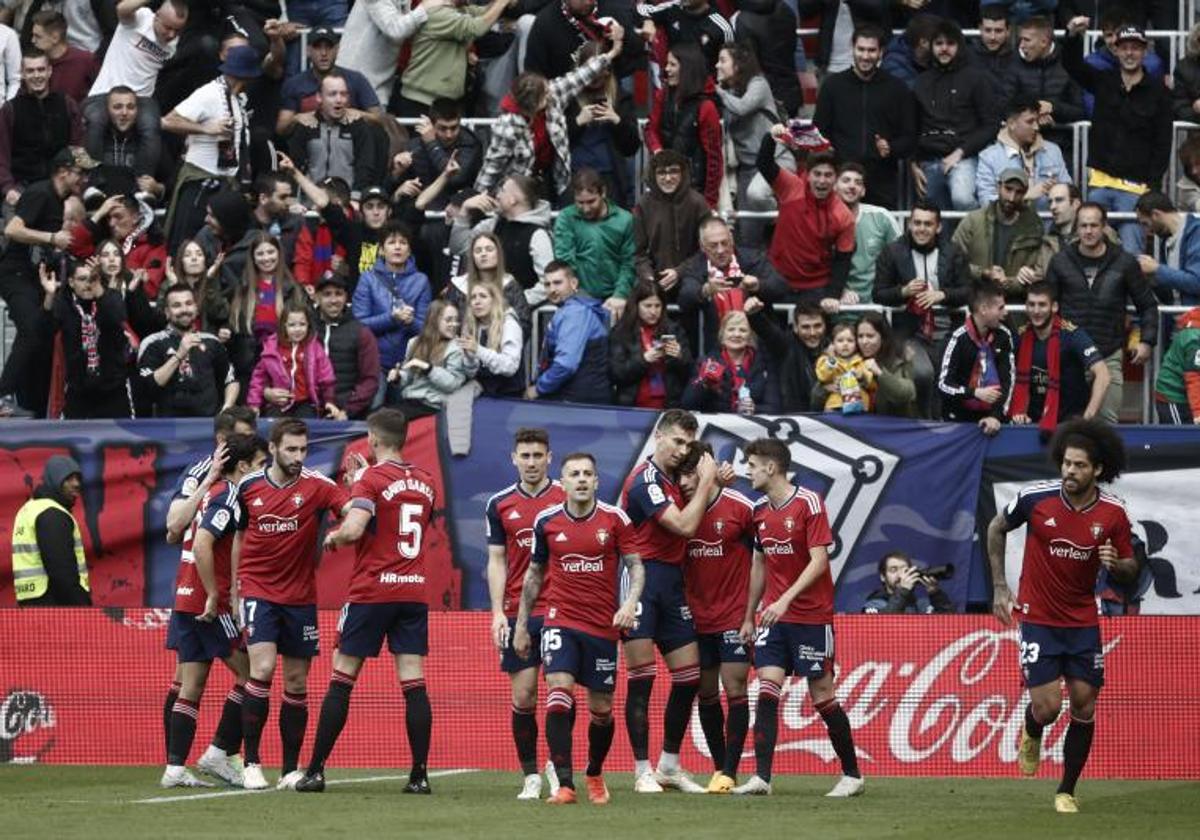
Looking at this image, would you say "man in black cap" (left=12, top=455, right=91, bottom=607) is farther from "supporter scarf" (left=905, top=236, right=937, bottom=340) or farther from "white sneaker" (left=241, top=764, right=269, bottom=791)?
"supporter scarf" (left=905, top=236, right=937, bottom=340)

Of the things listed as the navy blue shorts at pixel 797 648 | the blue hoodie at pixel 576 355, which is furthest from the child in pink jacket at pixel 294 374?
the navy blue shorts at pixel 797 648

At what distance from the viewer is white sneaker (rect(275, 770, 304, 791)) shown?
1466cm

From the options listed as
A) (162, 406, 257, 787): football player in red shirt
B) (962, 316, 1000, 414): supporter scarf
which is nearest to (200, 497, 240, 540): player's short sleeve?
(162, 406, 257, 787): football player in red shirt

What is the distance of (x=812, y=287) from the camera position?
20.6 metres

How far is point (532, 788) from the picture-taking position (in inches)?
563

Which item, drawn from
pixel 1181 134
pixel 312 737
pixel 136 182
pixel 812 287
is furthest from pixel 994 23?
pixel 312 737

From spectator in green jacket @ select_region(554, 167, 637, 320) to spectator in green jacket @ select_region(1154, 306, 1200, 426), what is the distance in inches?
179

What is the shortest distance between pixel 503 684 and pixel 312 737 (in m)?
1.56

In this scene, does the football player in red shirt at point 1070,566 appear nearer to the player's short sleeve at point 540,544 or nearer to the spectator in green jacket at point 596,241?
the player's short sleeve at point 540,544

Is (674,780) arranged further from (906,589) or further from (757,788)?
(906,589)

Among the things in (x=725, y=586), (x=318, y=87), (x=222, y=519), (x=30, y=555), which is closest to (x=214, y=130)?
(x=318, y=87)

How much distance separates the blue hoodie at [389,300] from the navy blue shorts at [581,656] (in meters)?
6.76

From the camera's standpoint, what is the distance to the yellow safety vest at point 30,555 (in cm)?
1834

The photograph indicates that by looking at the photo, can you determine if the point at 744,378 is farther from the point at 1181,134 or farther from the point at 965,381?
the point at 1181,134
